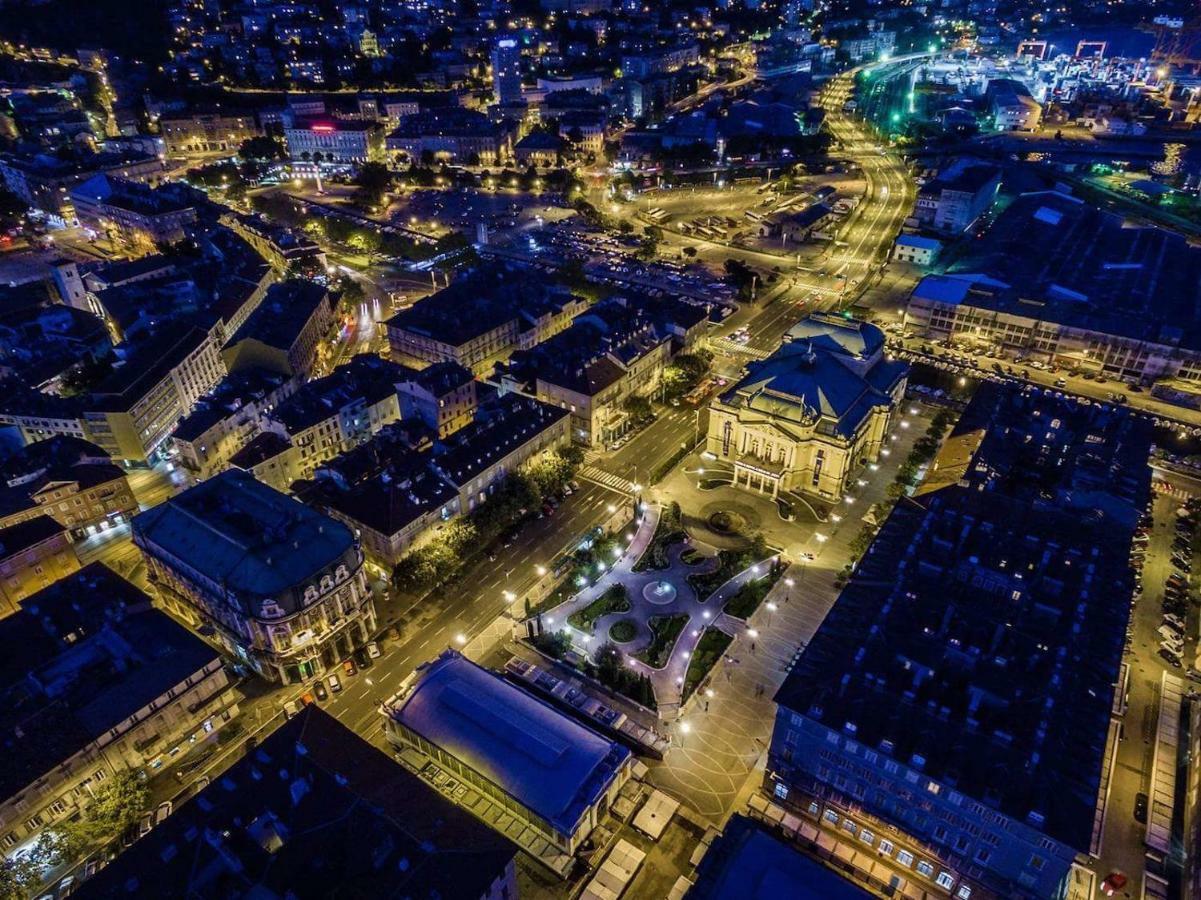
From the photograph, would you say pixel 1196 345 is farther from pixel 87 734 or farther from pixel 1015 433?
pixel 87 734

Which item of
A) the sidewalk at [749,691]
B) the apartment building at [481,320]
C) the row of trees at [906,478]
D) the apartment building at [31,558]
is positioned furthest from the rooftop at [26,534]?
the row of trees at [906,478]

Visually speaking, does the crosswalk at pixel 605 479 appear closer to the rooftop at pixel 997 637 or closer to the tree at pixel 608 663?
the tree at pixel 608 663

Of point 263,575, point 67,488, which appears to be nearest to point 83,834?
point 263,575

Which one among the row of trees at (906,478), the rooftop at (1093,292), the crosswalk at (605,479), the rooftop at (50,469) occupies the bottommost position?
the crosswalk at (605,479)

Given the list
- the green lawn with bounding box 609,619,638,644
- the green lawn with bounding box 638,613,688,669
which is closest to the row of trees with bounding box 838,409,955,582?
the green lawn with bounding box 638,613,688,669

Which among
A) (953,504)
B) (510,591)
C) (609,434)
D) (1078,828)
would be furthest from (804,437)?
(1078,828)

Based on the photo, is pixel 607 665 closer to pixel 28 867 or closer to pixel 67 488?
pixel 28 867
